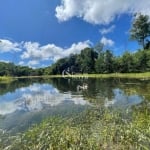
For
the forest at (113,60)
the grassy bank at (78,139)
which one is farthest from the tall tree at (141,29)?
the grassy bank at (78,139)

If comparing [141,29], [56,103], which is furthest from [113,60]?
[56,103]

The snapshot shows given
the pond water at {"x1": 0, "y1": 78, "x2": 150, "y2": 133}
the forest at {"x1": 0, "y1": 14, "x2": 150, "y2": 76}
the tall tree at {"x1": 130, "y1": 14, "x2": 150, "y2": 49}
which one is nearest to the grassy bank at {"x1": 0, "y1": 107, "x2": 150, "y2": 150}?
the pond water at {"x1": 0, "y1": 78, "x2": 150, "y2": 133}

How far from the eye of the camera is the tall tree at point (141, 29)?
283ft

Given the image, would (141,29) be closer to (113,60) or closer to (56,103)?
(113,60)

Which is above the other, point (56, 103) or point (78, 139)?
point (78, 139)

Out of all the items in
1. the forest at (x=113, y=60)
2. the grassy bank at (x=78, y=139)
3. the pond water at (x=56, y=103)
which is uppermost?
the forest at (x=113, y=60)

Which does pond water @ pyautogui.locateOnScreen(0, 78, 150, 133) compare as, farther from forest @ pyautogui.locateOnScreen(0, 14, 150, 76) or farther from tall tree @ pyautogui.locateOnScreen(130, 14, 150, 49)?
tall tree @ pyautogui.locateOnScreen(130, 14, 150, 49)

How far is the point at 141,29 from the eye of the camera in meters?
86.2

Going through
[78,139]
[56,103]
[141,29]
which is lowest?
[56,103]

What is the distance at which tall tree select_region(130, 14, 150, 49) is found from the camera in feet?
283

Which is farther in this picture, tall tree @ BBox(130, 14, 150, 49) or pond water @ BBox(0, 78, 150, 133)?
tall tree @ BBox(130, 14, 150, 49)

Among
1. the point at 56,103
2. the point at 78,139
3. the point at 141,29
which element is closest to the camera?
the point at 78,139

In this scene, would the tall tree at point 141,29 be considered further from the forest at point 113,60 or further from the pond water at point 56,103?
the pond water at point 56,103

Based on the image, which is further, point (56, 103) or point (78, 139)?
point (56, 103)
